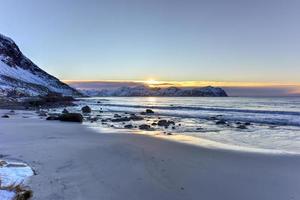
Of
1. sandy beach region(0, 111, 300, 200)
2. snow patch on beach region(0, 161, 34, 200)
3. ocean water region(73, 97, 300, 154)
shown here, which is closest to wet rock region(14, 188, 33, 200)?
snow patch on beach region(0, 161, 34, 200)

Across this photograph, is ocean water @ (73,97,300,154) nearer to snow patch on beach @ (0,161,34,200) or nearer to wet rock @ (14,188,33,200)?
snow patch on beach @ (0,161,34,200)

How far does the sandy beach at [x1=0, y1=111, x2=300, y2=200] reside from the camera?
26.7 ft

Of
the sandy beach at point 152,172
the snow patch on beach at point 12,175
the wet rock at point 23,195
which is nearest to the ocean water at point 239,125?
the sandy beach at point 152,172

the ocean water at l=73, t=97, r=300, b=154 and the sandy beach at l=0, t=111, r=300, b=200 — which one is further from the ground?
the sandy beach at l=0, t=111, r=300, b=200

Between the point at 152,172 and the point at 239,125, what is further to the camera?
the point at 239,125

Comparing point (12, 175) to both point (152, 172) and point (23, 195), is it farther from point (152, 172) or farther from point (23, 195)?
point (152, 172)

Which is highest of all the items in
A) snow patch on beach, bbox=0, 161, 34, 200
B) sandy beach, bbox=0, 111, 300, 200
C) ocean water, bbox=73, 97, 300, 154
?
snow patch on beach, bbox=0, 161, 34, 200

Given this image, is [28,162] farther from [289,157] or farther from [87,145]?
[289,157]

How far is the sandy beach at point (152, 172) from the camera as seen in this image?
8125 mm

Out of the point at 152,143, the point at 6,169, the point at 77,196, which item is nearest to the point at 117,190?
the point at 77,196

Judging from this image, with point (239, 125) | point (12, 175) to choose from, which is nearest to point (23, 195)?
point (12, 175)

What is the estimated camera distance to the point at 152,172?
33.4 feet

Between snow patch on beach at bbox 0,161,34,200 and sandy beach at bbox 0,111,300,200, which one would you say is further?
sandy beach at bbox 0,111,300,200

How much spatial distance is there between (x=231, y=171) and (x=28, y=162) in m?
6.64
